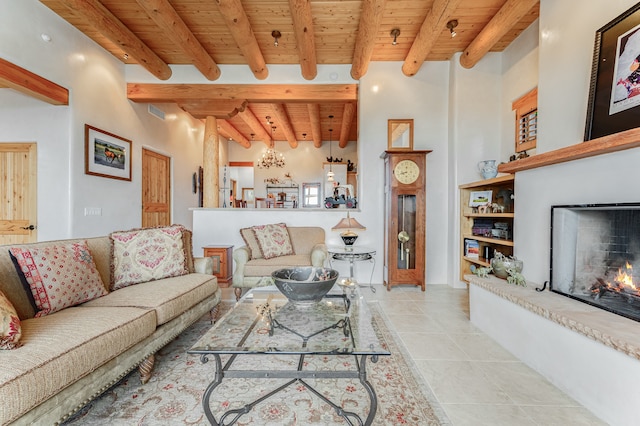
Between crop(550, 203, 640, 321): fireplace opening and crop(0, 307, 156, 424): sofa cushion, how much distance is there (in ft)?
9.07

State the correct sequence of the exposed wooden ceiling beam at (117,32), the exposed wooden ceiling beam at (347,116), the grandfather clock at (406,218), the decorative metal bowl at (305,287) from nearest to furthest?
the decorative metal bowl at (305,287)
the exposed wooden ceiling beam at (117,32)
the grandfather clock at (406,218)
the exposed wooden ceiling beam at (347,116)

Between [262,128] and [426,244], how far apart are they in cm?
508

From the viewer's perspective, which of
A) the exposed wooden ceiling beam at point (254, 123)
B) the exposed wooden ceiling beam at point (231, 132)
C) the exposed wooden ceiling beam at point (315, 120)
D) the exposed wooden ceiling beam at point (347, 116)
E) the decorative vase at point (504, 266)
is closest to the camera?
the decorative vase at point (504, 266)

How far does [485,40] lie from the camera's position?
326cm

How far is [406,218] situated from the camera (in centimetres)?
380

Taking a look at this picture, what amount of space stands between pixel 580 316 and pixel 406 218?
7.49 ft

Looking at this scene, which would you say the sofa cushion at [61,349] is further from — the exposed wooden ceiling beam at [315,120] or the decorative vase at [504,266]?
the exposed wooden ceiling beam at [315,120]

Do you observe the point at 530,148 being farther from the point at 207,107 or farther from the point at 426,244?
the point at 207,107

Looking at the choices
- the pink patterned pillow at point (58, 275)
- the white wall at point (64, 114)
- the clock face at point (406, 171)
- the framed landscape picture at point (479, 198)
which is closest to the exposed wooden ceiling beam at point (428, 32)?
the clock face at point (406, 171)

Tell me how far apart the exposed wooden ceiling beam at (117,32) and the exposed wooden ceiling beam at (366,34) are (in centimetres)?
278

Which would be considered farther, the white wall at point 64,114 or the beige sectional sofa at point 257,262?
the beige sectional sofa at point 257,262

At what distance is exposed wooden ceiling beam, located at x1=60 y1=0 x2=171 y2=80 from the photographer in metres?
2.82

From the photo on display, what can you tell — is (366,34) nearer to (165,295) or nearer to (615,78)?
(615,78)

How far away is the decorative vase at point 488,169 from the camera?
11.3 ft
